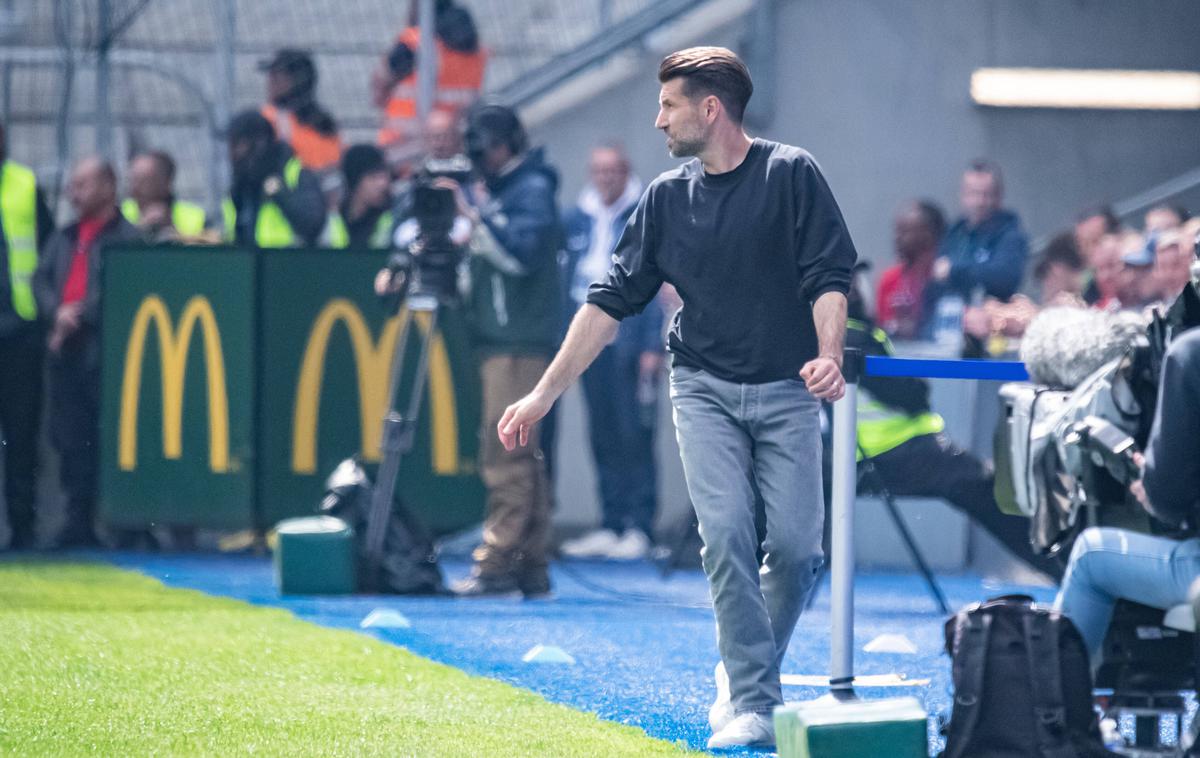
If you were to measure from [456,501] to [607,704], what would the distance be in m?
4.66

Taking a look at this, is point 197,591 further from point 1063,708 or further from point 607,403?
point 1063,708

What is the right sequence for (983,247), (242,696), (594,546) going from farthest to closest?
(594,546) → (983,247) → (242,696)

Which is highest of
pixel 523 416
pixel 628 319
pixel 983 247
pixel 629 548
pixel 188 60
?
pixel 188 60

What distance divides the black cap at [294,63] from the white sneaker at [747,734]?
7.22 meters

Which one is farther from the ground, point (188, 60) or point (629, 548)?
point (188, 60)

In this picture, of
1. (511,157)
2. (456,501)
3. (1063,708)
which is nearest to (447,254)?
(511,157)

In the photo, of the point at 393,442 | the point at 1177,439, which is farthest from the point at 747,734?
the point at 393,442

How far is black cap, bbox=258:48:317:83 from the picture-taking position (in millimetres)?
12062

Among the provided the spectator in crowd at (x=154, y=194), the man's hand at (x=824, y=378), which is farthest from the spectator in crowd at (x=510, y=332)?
the man's hand at (x=824, y=378)

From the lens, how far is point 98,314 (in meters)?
11.7

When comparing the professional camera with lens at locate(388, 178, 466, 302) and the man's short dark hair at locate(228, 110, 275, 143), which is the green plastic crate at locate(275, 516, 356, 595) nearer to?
the professional camera with lens at locate(388, 178, 466, 302)

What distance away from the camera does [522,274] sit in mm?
9828

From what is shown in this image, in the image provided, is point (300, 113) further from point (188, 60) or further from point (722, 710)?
point (722, 710)

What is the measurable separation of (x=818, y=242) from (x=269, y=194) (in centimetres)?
647
